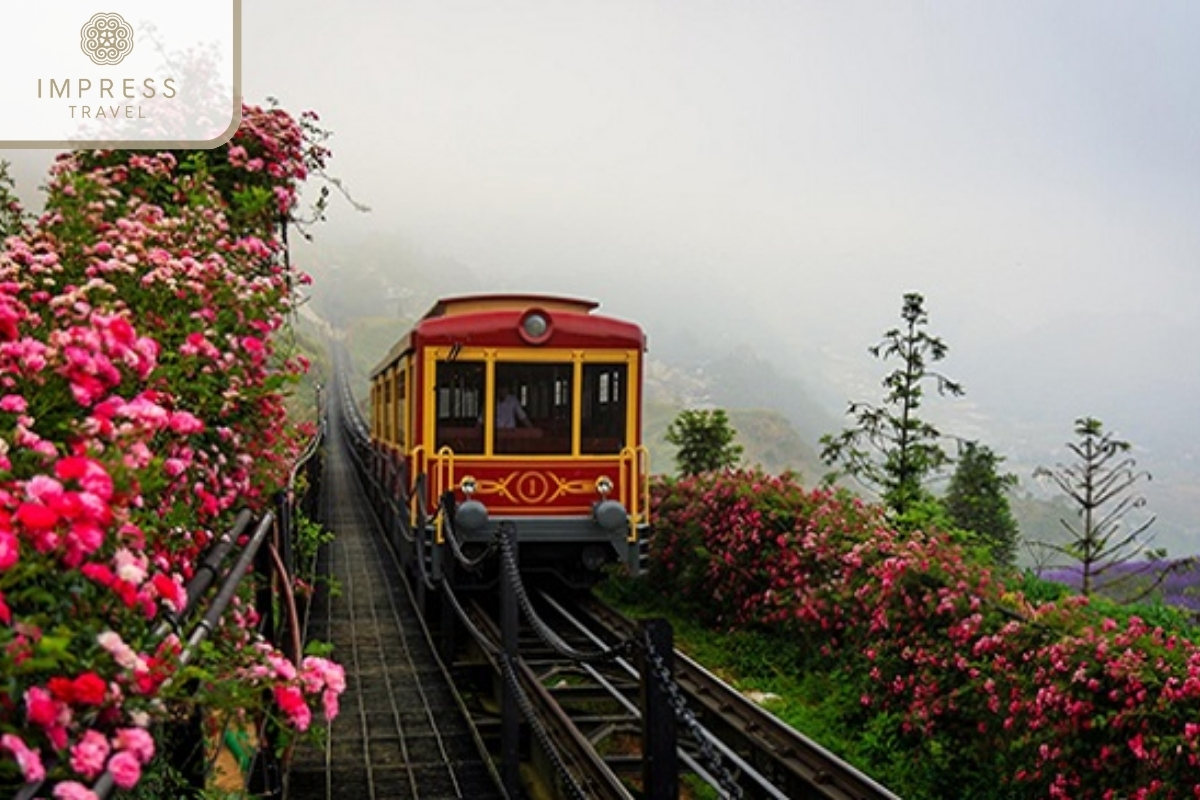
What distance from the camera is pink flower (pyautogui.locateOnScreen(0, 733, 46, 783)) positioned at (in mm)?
1645

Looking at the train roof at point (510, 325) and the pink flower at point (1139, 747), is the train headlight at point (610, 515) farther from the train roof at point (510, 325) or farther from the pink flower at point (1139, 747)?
the pink flower at point (1139, 747)

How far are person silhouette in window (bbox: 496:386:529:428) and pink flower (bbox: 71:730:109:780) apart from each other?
30.1 ft

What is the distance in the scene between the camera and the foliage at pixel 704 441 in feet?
67.8

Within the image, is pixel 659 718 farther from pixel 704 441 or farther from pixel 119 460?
pixel 704 441

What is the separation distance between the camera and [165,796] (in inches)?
127

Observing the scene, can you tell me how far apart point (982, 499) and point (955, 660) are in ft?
53.2

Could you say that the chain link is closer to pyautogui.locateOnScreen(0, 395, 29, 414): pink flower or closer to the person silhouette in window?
pyautogui.locateOnScreen(0, 395, 29, 414): pink flower

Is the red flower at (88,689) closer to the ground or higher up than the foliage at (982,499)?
higher up

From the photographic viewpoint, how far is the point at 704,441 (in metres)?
20.8

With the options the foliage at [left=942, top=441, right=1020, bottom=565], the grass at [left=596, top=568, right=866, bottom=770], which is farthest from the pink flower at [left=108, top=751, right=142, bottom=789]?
the foliage at [left=942, top=441, right=1020, bottom=565]

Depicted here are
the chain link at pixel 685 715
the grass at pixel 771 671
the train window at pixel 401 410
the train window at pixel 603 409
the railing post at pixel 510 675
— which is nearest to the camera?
the chain link at pixel 685 715

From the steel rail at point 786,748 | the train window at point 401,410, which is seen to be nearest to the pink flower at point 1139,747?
the steel rail at point 786,748

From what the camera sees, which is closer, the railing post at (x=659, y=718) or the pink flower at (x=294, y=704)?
the pink flower at (x=294, y=704)

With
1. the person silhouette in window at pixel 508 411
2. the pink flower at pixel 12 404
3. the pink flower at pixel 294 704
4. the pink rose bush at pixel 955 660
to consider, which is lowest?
the pink rose bush at pixel 955 660
